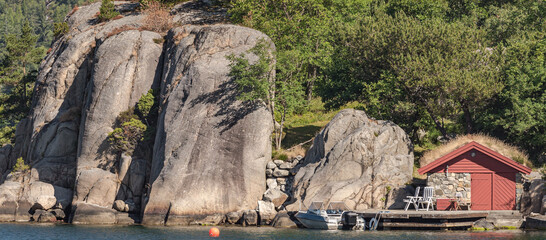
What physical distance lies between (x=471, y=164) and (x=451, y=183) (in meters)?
1.86

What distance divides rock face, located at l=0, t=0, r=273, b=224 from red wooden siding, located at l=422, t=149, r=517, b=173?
1442cm

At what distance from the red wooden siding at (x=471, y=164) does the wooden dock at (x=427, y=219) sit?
11.9ft

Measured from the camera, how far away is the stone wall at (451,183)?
45.0 meters

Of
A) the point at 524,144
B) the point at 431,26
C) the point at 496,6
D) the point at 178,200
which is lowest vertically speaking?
the point at 178,200

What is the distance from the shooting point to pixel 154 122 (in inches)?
2293

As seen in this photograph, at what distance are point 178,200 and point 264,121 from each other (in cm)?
939

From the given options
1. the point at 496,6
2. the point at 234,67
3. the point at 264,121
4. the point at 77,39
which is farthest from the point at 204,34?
the point at 496,6

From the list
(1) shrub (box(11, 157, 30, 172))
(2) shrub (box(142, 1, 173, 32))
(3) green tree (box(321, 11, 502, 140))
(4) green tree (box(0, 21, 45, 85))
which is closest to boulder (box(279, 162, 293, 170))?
(3) green tree (box(321, 11, 502, 140))

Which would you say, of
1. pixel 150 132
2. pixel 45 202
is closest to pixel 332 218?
pixel 150 132

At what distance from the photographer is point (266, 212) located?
4850 cm

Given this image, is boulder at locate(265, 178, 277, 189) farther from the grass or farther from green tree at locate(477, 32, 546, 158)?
green tree at locate(477, 32, 546, 158)

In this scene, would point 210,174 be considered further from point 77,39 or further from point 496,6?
point 496,6

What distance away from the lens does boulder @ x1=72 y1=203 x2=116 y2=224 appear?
52.1 m

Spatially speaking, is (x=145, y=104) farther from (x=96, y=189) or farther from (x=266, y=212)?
(x=266, y=212)
